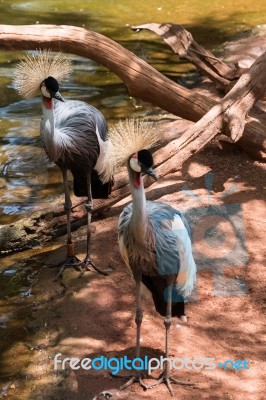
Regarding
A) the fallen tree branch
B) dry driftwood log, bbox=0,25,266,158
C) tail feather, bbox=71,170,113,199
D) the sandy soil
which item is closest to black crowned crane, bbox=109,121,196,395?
the sandy soil

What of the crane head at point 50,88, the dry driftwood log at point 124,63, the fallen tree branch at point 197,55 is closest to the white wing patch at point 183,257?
the crane head at point 50,88

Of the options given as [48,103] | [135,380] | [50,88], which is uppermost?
[50,88]

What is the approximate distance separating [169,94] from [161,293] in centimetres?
307

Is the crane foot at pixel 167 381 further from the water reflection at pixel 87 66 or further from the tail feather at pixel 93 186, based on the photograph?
the water reflection at pixel 87 66

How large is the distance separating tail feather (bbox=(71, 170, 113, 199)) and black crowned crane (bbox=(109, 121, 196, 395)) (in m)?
1.43

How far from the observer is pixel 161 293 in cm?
468

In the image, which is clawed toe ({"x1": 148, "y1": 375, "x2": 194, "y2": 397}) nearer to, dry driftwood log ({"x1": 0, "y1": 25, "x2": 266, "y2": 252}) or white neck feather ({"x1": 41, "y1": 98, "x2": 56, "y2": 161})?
white neck feather ({"x1": 41, "y1": 98, "x2": 56, "y2": 161})

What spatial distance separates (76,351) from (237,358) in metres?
1.03

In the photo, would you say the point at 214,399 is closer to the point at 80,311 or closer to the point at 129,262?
the point at 129,262

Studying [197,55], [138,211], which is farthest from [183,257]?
[197,55]

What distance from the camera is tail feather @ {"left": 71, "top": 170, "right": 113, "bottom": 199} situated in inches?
239

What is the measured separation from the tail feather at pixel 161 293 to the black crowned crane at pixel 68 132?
Answer: 1.11 m

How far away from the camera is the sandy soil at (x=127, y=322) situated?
15.3ft

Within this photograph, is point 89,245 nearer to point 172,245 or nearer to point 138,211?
point 172,245
